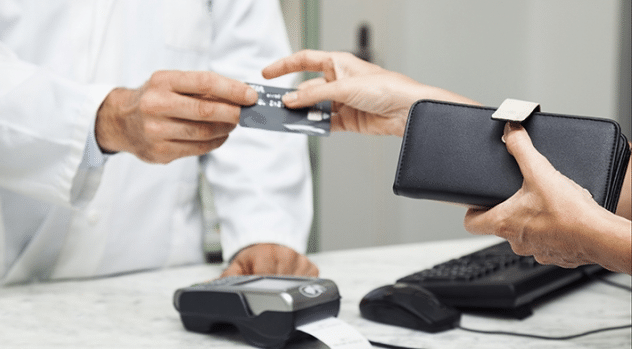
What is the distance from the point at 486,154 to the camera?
537 mm

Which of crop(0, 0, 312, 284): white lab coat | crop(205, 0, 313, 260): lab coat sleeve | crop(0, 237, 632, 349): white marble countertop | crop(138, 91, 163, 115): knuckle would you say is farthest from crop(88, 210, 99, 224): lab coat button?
crop(138, 91, 163, 115): knuckle

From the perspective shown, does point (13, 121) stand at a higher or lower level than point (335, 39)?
lower

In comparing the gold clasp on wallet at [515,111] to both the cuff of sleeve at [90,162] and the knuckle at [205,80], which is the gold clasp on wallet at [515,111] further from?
the cuff of sleeve at [90,162]

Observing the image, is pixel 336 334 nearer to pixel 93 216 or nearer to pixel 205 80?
pixel 205 80

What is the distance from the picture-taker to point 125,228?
3.37ft

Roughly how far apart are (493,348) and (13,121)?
0.64 metres

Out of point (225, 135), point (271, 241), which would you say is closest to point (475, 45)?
point (271, 241)

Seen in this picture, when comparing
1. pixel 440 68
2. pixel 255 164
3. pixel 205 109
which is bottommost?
pixel 255 164

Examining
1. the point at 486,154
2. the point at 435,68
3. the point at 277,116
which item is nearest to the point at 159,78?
the point at 277,116

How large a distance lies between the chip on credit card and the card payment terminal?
177mm

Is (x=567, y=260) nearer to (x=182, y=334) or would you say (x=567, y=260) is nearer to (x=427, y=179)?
(x=427, y=179)

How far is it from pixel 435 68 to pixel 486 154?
189cm

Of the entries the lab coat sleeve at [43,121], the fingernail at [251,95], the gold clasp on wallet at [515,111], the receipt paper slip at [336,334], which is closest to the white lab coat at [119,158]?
the lab coat sleeve at [43,121]

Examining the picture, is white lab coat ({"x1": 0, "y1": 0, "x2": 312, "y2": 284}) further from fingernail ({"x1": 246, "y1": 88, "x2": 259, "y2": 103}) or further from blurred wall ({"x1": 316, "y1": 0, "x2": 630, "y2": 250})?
blurred wall ({"x1": 316, "y1": 0, "x2": 630, "y2": 250})
